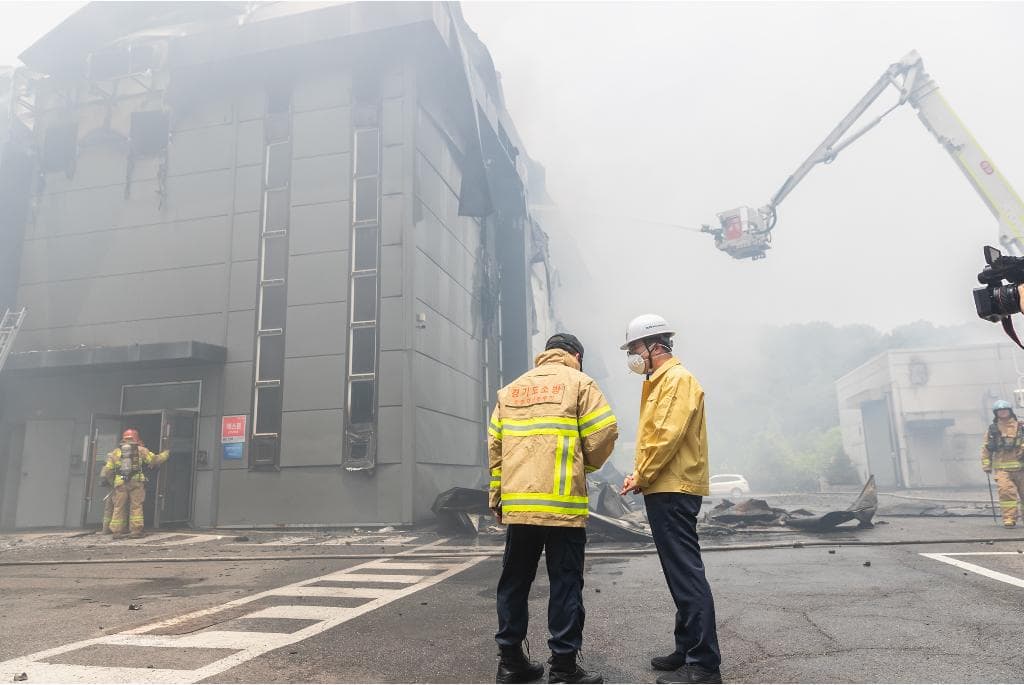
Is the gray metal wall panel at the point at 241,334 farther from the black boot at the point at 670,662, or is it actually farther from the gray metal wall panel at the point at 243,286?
the black boot at the point at 670,662

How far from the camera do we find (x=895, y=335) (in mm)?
82750

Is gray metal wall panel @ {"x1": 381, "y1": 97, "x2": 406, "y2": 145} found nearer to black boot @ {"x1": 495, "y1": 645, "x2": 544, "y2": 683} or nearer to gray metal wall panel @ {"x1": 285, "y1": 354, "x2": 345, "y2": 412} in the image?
gray metal wall panel @ {"x1": 285, "y1": 354, "x2": 345, "y2": 412}

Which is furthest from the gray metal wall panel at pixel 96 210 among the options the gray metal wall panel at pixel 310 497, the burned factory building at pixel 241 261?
the gray metal wall panel at pixel 310 497

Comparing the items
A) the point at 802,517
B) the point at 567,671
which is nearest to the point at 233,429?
the point at 802,517

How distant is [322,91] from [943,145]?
15933 millimetres

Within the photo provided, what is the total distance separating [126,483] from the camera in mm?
12945

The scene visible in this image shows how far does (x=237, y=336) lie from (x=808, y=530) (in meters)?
12.1

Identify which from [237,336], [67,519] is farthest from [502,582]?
[67,519]

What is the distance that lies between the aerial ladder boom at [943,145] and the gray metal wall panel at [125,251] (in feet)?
47.5

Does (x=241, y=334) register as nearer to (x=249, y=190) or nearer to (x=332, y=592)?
(x=249, y=190)

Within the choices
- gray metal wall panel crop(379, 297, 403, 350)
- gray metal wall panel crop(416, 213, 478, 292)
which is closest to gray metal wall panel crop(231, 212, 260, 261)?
gray metal wall panel crop(379, 297, 403, 350)

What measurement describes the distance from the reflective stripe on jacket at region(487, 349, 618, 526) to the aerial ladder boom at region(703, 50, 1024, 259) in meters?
16.7

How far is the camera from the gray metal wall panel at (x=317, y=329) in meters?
14.2

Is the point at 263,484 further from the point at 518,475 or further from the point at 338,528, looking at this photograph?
the point at 518,475
